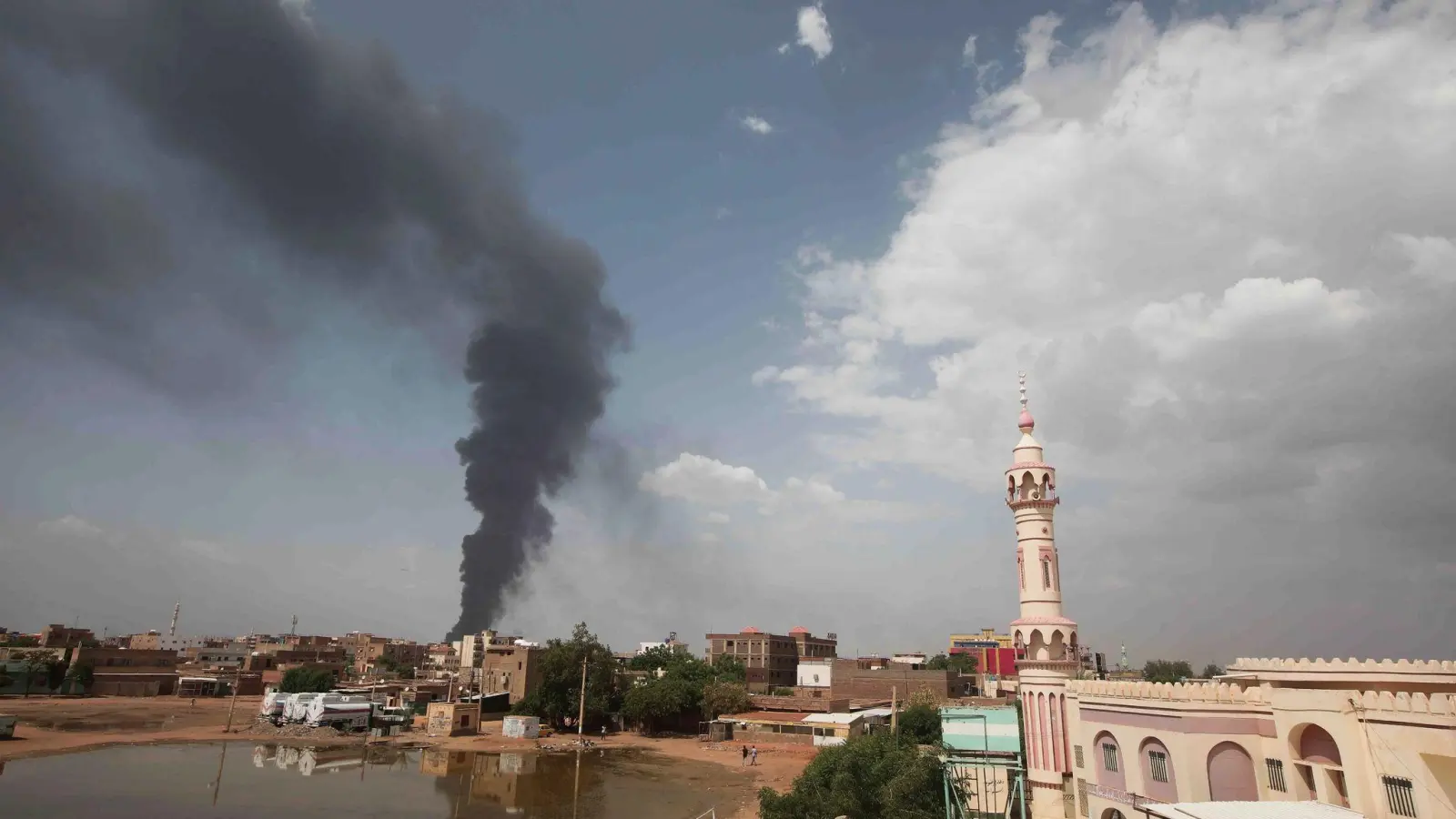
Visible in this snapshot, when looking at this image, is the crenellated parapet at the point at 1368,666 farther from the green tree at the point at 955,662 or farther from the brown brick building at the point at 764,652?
the green tree at the point at 955,662

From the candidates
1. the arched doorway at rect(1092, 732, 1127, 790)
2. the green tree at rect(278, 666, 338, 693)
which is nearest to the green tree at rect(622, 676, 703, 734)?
the green tree at rect(278, 666, 338, 693)

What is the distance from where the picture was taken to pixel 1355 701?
53.1ft

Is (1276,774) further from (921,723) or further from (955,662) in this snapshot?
(955,662)

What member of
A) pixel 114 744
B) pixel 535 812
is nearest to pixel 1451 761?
pixel 535 812

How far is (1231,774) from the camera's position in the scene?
1906 centimetres

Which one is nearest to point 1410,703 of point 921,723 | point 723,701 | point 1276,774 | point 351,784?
point 1276,774

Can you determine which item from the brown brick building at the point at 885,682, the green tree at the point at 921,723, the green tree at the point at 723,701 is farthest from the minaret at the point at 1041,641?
the brown brick building at the point at 885,682

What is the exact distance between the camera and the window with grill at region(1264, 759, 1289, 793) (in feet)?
58.9

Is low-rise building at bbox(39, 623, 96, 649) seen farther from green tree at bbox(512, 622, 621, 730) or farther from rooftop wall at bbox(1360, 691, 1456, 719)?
rooftop wall at bbox(1360, 691, 1456, 719)

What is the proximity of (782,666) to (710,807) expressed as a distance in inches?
2929

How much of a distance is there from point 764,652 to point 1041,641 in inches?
3444

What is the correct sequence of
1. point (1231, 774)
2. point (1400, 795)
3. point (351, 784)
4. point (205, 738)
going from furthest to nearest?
point (205, 738), point (351, 784), point (1231, 774), point (1400, 795)

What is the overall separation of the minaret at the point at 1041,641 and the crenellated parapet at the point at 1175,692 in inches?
33.2

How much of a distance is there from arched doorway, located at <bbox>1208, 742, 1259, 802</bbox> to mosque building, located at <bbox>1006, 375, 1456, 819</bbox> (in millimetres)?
26
